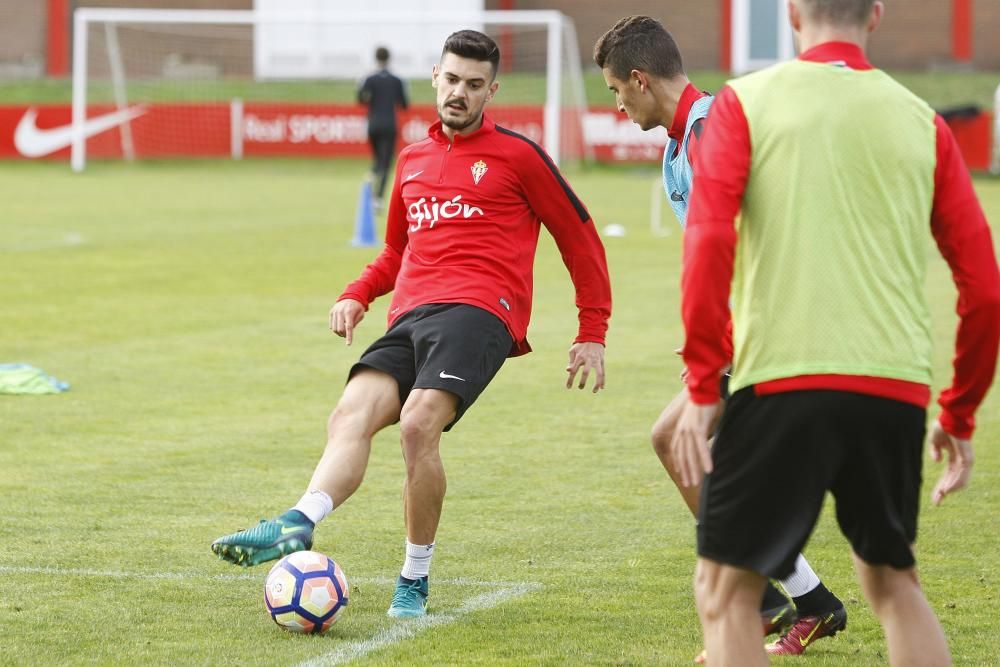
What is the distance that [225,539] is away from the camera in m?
4.78

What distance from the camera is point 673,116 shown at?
16.6 feet

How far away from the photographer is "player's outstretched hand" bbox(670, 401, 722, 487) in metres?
3.64

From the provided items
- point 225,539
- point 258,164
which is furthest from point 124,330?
point 258,164

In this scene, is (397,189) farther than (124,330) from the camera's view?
No

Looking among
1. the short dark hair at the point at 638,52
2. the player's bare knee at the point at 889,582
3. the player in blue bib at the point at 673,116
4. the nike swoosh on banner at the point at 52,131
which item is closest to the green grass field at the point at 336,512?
the player in blue bib at the point at 673,116

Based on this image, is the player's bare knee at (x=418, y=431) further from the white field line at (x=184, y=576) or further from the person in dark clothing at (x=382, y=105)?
the person in dark clothing at (x=382, y=105)

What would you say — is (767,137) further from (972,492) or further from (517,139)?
(972,492)

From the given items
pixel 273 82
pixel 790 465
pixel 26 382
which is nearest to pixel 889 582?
pixel 790 465

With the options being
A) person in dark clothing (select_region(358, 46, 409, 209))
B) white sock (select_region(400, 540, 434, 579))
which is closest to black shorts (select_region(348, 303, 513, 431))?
white sock (select_region(400, 540, 434, 579))

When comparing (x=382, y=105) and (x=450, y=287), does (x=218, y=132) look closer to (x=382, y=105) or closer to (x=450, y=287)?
(x=382, y=105)

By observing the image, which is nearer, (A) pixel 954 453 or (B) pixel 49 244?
(A) pixel 954 453

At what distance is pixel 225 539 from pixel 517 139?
194 centimetres

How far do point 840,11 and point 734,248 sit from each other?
63 centimetres

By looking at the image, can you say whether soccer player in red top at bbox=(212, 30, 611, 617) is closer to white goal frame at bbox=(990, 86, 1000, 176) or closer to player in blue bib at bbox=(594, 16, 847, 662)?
player in blue bib at bbox=(594, 16, 847, 662)
